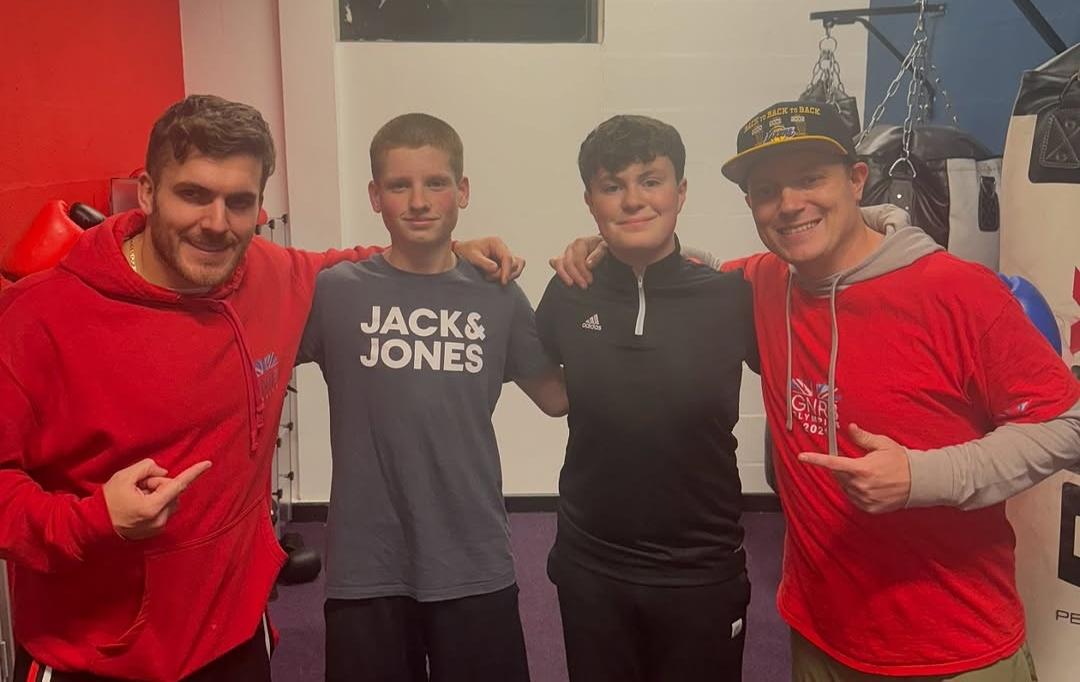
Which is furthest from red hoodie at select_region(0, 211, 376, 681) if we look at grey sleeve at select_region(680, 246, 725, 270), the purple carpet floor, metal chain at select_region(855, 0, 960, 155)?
metal chain at select_region(855, 0, 960, 155)

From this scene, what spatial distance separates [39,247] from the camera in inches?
55.1

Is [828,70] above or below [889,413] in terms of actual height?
above

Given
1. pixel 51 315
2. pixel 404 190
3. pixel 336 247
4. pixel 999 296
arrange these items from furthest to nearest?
pixel 336 247 → pixel 404 190 → pixel 999 296 → pixel 51 315

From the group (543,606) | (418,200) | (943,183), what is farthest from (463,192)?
(943,183)

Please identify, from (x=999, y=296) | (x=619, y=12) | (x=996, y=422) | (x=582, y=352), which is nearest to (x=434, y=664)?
(x=582, y=352)

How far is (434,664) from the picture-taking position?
65.6 inches

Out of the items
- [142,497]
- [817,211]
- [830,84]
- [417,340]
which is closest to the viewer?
[142,497]

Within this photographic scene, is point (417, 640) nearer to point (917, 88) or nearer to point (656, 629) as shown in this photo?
point (656, 629)

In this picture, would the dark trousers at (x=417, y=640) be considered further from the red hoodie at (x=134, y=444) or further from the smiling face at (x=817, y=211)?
the smiling face at (x=817, y=211)

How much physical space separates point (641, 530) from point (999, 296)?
73 cm

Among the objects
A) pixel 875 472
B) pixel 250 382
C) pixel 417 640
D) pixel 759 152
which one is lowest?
pixel 417 640

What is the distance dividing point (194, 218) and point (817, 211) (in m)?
1.03

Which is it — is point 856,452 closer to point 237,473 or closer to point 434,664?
point 434,664

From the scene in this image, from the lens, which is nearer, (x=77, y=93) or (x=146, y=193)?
Result: (x=146, y=193)
